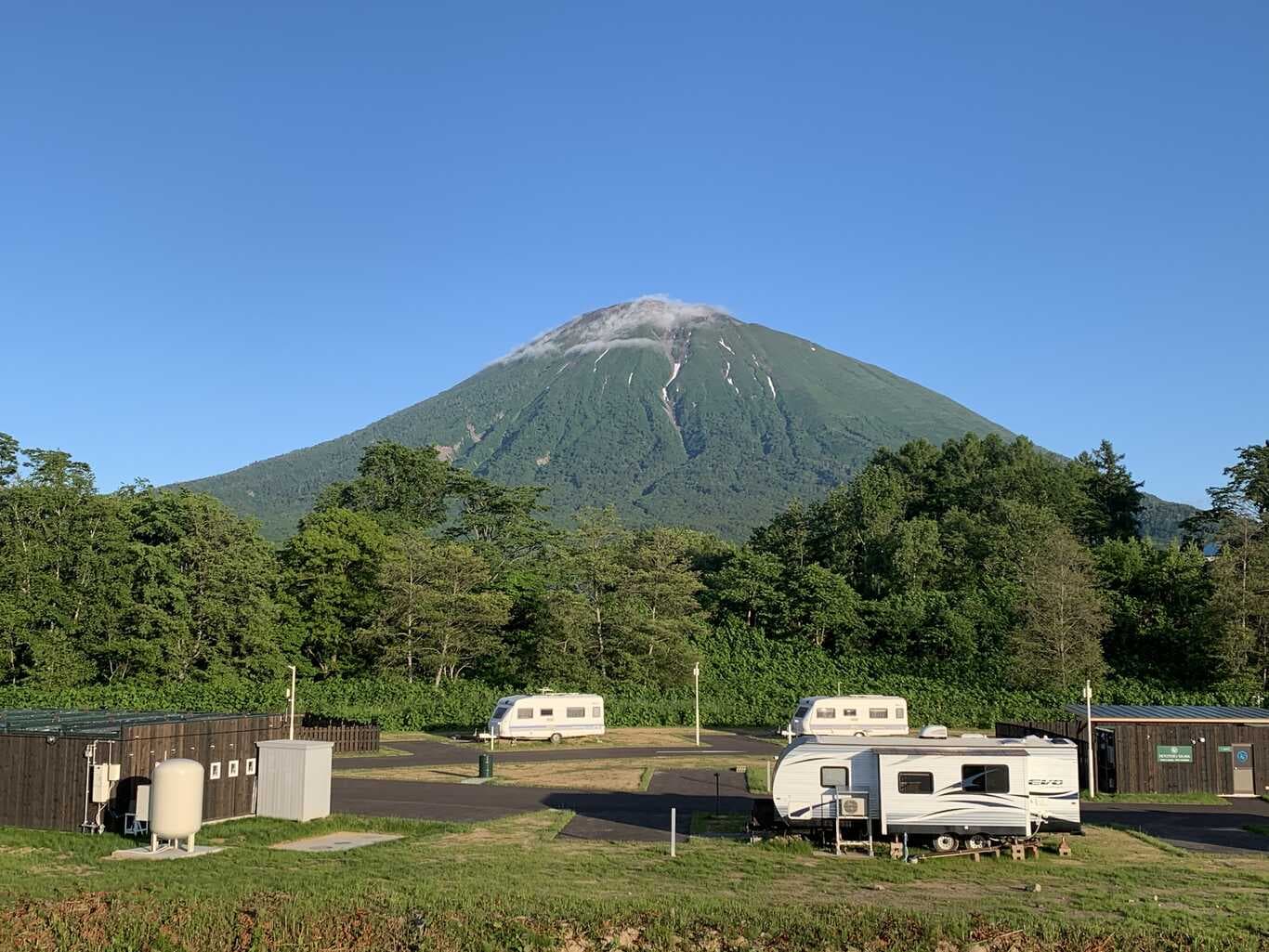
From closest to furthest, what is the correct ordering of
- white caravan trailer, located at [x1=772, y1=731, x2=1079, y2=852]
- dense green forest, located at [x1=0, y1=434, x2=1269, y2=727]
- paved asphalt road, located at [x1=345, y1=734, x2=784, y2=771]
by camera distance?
1. white caravan trailer, located at [x1=772, y1=731, x2=1079, y2=852]
2. paved asphalt road, located at [x1=345, y1=734, x2=784, y2=771]
3. dense green forest, located at [x1=0, y1=434, x2=1269, y2=727]

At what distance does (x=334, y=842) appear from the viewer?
2478 centimetres

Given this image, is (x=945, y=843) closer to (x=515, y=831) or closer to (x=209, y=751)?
(x=515, y=831)

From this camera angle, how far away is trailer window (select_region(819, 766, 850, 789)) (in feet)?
80.8

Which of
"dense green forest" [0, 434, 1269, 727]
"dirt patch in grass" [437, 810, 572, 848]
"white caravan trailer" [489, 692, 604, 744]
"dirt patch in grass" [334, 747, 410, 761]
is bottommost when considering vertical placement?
"dirt patch in grass" [334, 747, 410, 761]

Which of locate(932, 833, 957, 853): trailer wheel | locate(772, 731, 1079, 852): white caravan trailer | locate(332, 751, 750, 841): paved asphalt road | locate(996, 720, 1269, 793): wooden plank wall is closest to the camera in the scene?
locate(932, 833, 957, 853): trailer wheel

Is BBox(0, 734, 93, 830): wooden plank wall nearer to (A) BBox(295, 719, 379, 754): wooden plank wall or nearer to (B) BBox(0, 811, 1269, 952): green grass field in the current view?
(B) BBox(0, 811, 1269, 952): green grass field

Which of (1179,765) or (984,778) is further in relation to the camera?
(1179,765)

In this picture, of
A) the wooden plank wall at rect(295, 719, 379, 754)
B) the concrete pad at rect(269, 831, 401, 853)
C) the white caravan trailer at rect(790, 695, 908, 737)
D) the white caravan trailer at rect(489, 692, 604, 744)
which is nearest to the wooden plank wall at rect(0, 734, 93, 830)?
the concrete pad at rect(269, 831, 401, 853)

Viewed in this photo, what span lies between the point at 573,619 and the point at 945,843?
4205cm

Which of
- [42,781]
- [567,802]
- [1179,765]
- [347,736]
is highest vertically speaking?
[42,781]

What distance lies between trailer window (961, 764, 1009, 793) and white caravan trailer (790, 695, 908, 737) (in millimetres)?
24068

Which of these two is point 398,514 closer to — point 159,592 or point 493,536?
point 493,536

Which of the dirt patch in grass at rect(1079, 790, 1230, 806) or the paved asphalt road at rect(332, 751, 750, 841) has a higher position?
the paved asphalt road at rect(332, 751, 750, 841)

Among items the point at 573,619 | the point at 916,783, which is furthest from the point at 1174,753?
the point at 573,619
